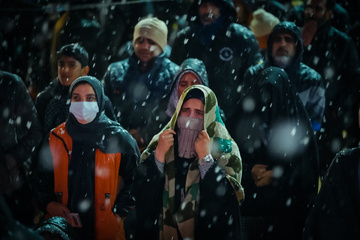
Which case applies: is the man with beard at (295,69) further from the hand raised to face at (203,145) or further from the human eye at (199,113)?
the hand raised to face at (203,145)

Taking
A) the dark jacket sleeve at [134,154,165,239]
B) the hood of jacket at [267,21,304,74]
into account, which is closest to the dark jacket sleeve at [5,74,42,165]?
the dark jacket sleeve at [134,154,165,239]

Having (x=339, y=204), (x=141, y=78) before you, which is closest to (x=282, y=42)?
(x=141, y=78)

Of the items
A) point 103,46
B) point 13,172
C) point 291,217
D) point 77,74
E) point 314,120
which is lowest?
point 291,217

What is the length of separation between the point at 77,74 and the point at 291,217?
2751 millimetres

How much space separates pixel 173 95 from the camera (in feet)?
18.7

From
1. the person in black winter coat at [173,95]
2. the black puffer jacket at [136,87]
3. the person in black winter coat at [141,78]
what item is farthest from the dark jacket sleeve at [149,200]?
the black puffer jacket at [136,87]

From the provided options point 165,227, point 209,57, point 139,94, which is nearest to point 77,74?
point 139,94

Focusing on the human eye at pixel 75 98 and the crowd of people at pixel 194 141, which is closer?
the crowd of people at pixel 194 141

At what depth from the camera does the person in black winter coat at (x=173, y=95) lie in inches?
224

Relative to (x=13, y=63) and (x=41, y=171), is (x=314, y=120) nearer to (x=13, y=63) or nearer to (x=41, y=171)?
(x=41, y=171)

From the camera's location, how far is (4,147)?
5180 mm

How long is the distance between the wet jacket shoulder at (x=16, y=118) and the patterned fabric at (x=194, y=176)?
57.8 inches

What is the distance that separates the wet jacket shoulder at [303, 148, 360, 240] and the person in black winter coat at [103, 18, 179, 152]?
2.73 m

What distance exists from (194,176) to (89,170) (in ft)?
3.19
